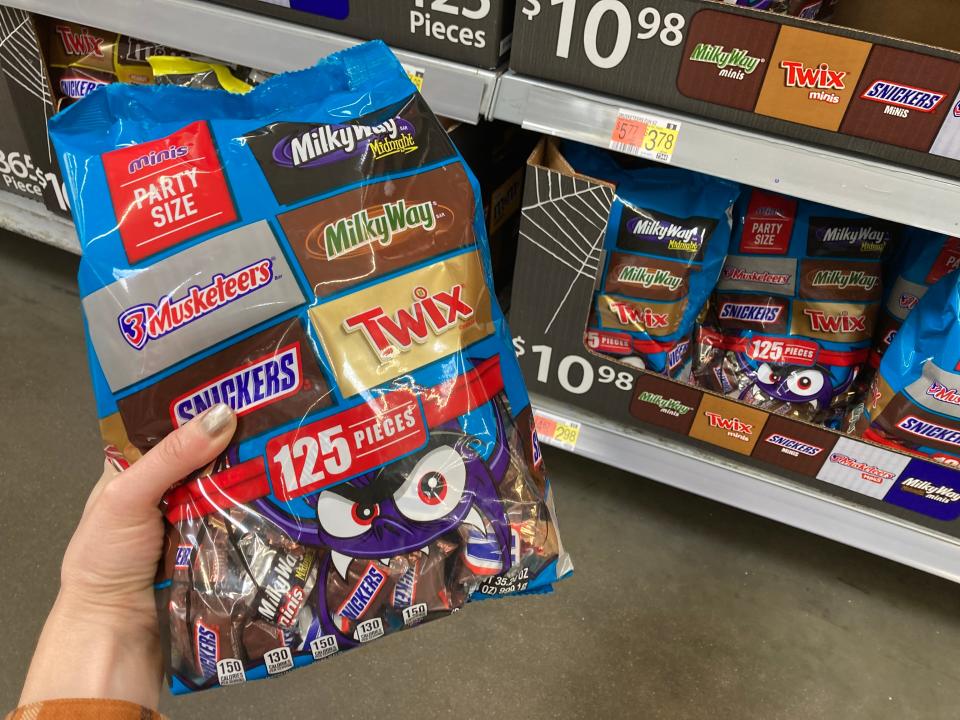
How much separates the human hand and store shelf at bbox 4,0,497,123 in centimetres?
45

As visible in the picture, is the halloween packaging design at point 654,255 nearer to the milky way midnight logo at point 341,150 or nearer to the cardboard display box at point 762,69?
the cardboard display box at point 762,69

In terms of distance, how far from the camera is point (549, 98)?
2.49ft

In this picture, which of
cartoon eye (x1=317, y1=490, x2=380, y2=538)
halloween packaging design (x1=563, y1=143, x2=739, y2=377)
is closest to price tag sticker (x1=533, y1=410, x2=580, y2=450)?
halloween packaging design (x1=563, y1=143, x2=739, y2=377)

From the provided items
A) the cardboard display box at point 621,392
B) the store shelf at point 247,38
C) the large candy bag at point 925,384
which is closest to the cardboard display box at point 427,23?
the store shelf at point 247,38

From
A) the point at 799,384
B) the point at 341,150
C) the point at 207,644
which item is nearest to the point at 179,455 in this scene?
the point at 207,644

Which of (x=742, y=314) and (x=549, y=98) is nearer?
(x=549, y=98)

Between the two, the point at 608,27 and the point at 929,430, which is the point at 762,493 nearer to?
the point at 929,430

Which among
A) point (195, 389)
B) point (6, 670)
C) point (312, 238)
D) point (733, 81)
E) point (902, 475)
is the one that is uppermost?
point (733, 81)

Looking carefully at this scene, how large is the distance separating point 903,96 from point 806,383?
443 millimetres

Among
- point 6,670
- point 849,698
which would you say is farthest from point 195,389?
point 849,698

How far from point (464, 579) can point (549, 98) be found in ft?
1.68

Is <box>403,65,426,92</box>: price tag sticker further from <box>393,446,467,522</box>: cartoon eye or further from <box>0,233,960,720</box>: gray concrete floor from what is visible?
<box>0,233,960,720</box>: gray concrete floor

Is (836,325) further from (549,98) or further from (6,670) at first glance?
(6,670)

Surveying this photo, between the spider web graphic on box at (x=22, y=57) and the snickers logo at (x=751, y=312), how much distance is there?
1.13 m
